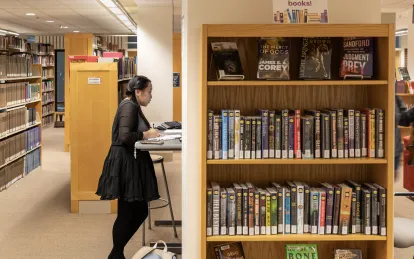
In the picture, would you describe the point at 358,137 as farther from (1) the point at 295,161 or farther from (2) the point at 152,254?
(2) the point at 152,254

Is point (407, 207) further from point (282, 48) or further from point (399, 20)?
point (399, 20)

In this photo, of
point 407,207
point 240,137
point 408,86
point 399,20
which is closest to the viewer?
point 240,137

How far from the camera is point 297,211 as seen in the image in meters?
2.99

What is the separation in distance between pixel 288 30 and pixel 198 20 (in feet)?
1.74

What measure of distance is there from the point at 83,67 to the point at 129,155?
6.77 feet

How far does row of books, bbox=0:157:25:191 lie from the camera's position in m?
7.22

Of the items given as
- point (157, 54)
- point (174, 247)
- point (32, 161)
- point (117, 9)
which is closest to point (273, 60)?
point (174, 247)

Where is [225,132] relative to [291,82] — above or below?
below

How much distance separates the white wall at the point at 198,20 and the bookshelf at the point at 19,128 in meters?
4.76

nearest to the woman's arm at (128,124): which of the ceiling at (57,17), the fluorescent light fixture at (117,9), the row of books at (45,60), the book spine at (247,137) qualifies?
the book spine at (247,137)

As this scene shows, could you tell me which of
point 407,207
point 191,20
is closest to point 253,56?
point 191,20

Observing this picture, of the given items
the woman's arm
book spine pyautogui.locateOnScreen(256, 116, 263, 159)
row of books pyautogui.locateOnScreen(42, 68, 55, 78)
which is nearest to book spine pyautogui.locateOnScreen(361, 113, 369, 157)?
book spine pyautogui.locateOnScreen(256, 116, 263, 159)

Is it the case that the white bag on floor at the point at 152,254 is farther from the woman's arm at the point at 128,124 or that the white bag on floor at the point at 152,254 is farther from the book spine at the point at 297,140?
the book spine at the point at 297,140

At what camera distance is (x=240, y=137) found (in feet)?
9.65
